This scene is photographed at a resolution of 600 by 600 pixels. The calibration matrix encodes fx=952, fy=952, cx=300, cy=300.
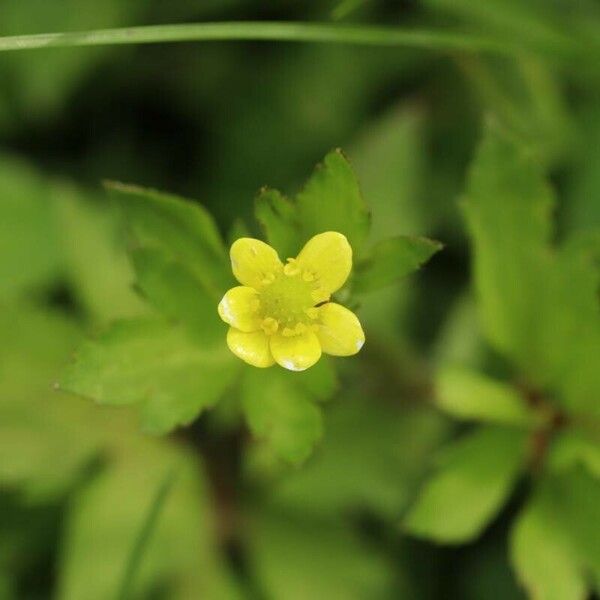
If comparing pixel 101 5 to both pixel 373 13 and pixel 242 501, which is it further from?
pixel 242 501

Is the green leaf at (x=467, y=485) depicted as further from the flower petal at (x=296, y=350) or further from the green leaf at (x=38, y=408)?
the green leaf at (x=38, y=408)

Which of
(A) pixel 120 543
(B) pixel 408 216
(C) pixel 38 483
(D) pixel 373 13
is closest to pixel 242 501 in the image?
(A) pixel 120 543

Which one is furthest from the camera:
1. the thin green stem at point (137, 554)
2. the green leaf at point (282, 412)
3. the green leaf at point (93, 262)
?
the green leaf at point (93, 262)

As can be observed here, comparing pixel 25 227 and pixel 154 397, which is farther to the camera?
pixel 25 227

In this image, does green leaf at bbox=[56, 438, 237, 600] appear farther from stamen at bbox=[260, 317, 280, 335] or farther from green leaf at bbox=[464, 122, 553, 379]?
stamen at bbox=[260, 317, 280, 335]

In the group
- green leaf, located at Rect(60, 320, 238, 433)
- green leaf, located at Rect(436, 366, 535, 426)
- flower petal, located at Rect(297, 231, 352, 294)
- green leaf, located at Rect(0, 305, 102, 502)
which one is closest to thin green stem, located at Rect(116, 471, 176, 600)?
green leaf, located at Rect(0, 305, 102, 502)

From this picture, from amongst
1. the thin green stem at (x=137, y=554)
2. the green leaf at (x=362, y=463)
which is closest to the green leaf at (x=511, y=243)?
the green leaf at (x=362, y=463)

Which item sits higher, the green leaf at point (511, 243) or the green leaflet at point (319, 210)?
the green leaflet at point (319, 210)
